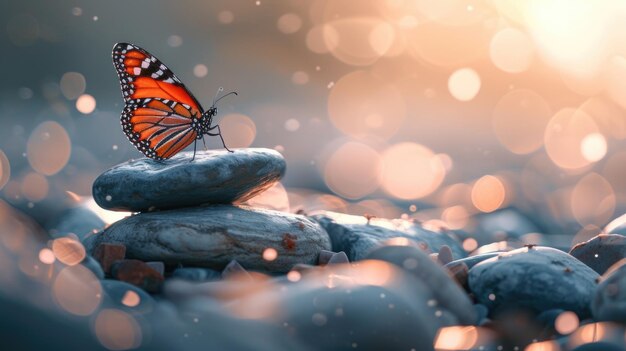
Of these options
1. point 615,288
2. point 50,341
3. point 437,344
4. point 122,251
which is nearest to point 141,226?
point 122,251

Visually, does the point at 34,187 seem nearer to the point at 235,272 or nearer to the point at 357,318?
the point at 235,272

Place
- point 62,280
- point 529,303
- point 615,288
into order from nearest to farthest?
point 62,280, point 615,288, point 529,303

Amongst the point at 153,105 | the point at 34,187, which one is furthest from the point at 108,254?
the point at 34,187

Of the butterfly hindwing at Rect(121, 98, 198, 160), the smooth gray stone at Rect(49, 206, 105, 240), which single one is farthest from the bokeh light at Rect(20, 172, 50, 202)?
the butterfly hindwing at Rect(121, 98, 198, 160)

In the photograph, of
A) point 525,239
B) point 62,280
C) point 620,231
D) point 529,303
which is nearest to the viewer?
point 62,280

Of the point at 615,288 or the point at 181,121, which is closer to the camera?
the point at 615,288

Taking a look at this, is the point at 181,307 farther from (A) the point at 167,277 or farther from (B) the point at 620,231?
(B) the point at 620,231
